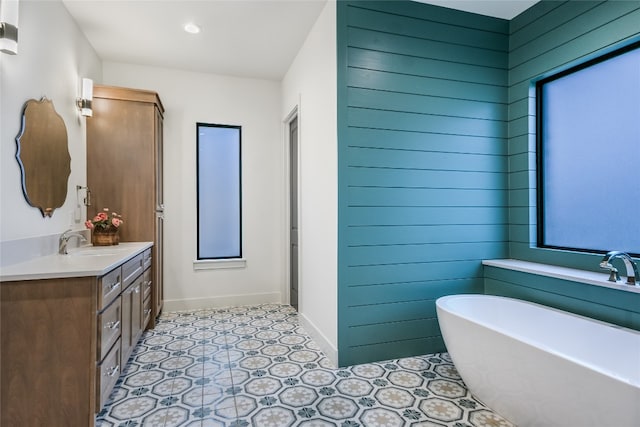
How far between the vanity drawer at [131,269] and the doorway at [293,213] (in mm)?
1677

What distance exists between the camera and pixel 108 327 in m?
1.89

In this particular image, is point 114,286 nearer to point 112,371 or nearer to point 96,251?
point 112,371

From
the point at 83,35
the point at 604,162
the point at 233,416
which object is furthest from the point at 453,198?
the point at 83,35

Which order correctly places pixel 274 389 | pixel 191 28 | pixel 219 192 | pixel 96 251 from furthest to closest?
pixel 219 192 → pixel 191 28 → pixel 96 251 → pixel 274 389

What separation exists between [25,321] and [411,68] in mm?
2932

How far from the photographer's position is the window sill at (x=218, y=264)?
401cm

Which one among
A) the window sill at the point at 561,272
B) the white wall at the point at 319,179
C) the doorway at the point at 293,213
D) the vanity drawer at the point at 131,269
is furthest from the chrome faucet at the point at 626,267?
the vanity drawer at the point at 131,269

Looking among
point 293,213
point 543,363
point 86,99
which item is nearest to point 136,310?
point 86,99

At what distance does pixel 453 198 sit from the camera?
9.24 feet

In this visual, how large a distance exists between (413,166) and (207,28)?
226 centimetres

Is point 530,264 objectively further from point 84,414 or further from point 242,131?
point 242,131

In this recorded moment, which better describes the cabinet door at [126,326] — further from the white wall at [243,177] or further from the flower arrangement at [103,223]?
the white wall at [243,177]

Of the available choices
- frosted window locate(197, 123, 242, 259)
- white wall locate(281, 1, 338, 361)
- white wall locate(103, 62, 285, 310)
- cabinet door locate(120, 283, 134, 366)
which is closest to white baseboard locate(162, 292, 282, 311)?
white wall locate(103, 62, 285, 310)

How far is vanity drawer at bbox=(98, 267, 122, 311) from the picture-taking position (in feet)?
5.75
